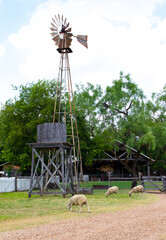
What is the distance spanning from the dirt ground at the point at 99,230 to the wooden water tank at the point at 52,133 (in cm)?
1164

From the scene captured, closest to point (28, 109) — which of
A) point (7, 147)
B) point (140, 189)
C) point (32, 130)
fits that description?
point (32, 130)

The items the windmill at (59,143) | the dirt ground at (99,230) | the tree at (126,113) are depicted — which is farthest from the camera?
the tree at (126,113)

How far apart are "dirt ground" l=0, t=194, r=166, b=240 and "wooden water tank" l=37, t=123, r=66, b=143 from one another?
11.6m

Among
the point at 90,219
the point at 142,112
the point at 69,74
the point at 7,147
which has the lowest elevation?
the point at 90,219

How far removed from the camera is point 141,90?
1453 inches

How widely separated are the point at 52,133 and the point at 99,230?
14.4 m

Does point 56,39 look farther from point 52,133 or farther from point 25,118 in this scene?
point 25,118

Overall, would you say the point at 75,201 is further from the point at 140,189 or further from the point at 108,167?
the point at 108,167

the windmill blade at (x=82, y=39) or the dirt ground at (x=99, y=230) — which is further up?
the windmill blade at (x=82, y=39)

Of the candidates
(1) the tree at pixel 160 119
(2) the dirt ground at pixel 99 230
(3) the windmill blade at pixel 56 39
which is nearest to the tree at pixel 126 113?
(1) the tree at pixel 160 119

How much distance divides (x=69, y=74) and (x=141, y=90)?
12.3 meters

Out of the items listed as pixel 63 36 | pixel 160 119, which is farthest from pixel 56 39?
pixel 160 119

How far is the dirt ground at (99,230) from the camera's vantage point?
907 centimetres

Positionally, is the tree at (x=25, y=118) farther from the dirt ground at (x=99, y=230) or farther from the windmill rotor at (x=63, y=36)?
the dirt ground at (x=99, y=230)
